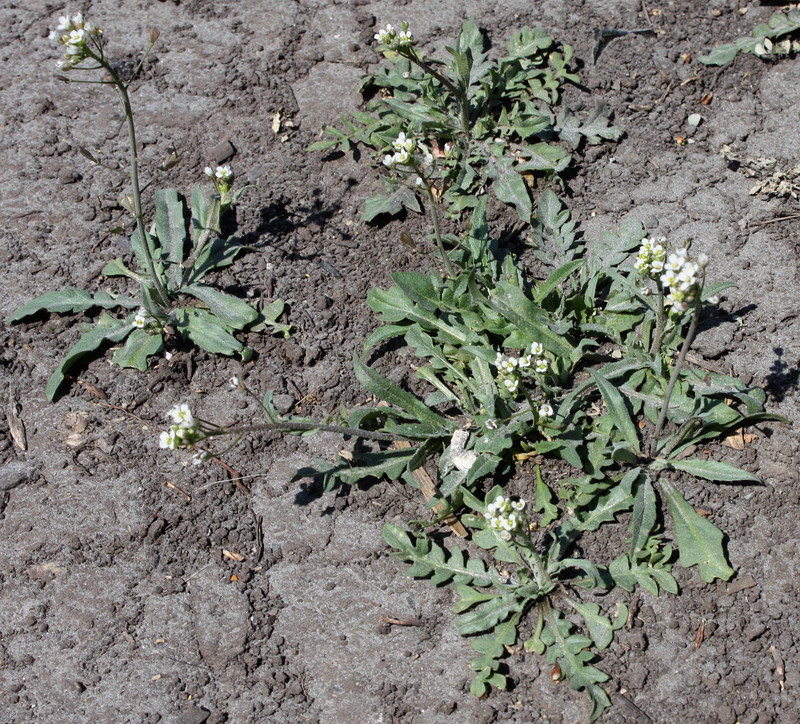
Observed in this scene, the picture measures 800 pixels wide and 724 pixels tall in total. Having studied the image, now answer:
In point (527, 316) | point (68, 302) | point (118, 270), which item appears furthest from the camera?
point (118, 270)

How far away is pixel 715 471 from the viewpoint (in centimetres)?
339

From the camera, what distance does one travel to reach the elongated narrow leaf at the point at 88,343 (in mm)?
3924

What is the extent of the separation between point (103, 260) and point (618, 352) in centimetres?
287

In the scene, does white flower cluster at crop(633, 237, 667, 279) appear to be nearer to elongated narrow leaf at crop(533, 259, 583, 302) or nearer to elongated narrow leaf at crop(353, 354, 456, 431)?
elongated narrow leaf at crop(533, 259, 583, 302)

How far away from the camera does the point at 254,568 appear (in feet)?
11.2

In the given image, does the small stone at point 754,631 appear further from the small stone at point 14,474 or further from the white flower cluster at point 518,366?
the small stone at point 14,474

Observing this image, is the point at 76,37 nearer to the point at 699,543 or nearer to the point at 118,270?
the point at 118,270

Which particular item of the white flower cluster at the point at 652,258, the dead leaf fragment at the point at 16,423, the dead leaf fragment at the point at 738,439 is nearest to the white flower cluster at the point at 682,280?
the white flower cluster at the point at 652,258

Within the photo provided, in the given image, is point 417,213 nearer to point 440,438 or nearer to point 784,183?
point 440,438

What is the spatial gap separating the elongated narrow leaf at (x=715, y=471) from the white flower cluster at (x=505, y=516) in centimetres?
90

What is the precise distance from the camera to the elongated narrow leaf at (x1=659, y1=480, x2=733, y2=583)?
126 inches

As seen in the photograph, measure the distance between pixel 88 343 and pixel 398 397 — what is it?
1652 millimetres

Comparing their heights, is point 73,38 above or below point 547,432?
above

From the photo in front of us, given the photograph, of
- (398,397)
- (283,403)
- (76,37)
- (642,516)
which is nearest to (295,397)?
(283,403)
